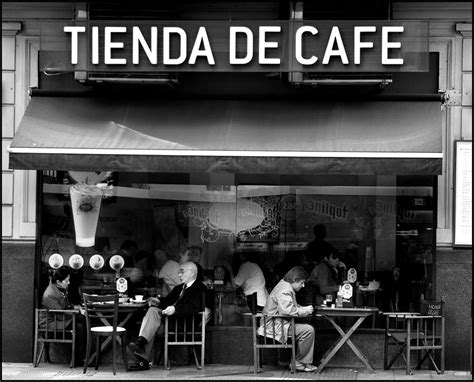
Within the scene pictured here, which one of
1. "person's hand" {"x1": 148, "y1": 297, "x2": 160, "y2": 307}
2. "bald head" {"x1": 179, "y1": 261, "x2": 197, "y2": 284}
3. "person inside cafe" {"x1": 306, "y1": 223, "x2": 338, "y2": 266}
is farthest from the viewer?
"person inside cafe" {"x1": 306, "y1": 223, "x2": 338, "y2": 266}

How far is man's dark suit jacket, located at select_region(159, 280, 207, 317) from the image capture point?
488 inches

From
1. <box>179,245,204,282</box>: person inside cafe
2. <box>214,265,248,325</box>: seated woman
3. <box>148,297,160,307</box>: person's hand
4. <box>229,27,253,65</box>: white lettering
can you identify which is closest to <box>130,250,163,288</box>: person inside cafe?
<box>179,245,204,282</box>: person inside cafe

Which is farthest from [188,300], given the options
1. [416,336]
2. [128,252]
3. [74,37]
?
[74,37]

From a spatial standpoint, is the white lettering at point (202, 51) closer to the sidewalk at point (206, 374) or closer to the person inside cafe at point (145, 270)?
the person inside cafe at point (145, 270)

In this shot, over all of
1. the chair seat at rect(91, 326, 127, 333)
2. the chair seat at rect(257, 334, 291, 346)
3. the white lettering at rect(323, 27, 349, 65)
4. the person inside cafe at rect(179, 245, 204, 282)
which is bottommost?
the chair seat at rect(257, 334, 291, 346)

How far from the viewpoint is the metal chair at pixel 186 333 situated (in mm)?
12414

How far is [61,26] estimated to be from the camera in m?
12.3

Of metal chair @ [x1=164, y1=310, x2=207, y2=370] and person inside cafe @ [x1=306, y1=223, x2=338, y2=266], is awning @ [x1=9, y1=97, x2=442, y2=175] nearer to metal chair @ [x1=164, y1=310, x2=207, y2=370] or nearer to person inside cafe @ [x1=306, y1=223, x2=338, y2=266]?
person inside cafe @ [x1=306, y1=223, x2=338, y2=266]

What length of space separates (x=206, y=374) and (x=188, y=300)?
948 mm

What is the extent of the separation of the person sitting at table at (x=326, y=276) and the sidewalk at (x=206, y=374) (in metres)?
1.01

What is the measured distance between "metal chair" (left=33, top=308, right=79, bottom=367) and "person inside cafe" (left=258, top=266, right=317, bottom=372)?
2369 mm

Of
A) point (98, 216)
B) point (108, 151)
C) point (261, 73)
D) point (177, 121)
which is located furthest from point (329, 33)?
point (98, 216)

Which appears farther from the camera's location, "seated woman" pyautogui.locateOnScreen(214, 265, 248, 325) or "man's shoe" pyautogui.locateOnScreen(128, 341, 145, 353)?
"seated woman" pyautogui.locateOnScreen(214, 265, 248, 325)

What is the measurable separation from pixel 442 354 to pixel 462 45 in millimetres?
3929
